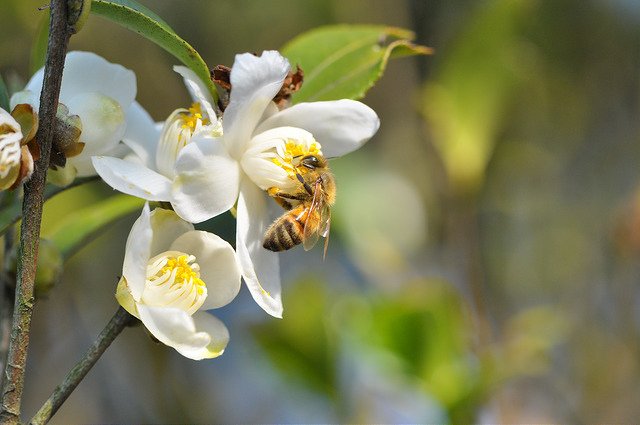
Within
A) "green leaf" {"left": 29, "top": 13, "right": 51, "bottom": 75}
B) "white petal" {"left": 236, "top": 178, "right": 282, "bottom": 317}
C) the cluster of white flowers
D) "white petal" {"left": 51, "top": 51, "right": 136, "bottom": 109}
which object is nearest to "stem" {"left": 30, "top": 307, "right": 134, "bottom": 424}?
the cluster of white flowers

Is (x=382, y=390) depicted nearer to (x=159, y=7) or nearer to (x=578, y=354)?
(x=578, y=354)

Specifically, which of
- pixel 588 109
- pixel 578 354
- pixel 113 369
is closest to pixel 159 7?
pixel 113 369

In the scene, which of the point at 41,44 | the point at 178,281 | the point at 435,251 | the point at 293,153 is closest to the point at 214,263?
the point at 178,281

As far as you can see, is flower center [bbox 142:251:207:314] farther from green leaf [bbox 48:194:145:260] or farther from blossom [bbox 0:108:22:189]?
green leaf [bbox 48:194:145:260]

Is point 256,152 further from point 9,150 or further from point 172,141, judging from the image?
point 9,150

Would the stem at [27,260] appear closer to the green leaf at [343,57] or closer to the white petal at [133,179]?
the white petal at [133,179]

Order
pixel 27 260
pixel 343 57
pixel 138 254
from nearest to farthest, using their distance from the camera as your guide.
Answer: pixel 27 260 → pixel 138 254 → pixel 343 57
